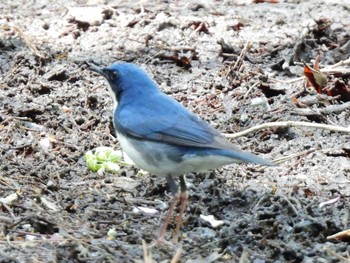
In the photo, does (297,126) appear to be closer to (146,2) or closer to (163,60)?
(163,60)

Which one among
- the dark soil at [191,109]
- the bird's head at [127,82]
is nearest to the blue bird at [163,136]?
the bird's head at [127,82]

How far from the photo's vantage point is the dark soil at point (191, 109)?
16.2 ft

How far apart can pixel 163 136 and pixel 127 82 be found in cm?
50

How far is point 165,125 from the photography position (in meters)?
5.26

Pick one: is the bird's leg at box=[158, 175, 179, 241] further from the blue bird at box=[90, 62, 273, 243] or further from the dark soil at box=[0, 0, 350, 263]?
the dark soil at box=[0, 0, 350, 263]

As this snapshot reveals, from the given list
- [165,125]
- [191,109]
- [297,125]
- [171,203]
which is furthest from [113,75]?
[191,109]

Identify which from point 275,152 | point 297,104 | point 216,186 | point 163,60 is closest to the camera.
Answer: point 216,186

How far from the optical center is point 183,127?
5.21 m

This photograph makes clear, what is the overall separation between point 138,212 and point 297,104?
6.62 ft

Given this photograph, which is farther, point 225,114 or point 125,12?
point 125,12

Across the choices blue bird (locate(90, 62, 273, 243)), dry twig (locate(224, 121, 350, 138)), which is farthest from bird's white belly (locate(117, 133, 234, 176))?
dry twig (locate(224, 121, 350, 138))

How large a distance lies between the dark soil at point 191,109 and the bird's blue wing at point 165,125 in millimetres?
504

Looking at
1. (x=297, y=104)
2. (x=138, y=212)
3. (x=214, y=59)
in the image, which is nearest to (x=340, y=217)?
(x=138, y=212)

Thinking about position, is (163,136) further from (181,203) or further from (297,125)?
(297,125)
